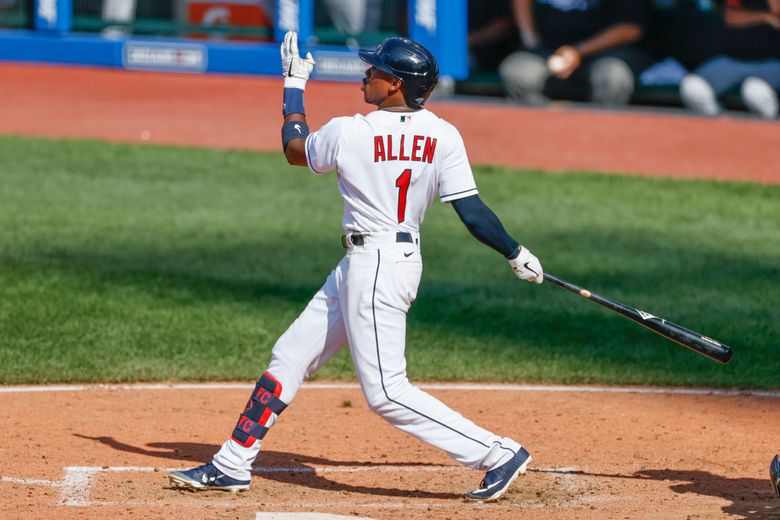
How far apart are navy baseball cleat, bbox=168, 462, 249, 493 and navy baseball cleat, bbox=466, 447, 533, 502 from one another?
35.7 inches

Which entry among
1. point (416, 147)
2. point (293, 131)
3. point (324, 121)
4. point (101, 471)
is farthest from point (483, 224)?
point (324, 121)

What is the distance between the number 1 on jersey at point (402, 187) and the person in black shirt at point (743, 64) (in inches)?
435

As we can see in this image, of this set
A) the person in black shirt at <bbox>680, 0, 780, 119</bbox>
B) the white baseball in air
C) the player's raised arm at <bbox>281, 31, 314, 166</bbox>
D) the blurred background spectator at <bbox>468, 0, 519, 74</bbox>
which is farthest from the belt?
the blurred background spectator at <bbox>468, 0, 519, 74</bbox>

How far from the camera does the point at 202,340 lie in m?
8.01

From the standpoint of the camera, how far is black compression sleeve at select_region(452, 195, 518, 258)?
16.4ft

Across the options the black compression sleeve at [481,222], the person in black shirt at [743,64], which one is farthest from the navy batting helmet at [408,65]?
the person in black shirt at [743,64]

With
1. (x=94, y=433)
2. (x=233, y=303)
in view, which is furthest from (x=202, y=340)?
(x=94, y=433)

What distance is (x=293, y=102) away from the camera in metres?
5.22

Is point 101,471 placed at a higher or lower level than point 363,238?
lower

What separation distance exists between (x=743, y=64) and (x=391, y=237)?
11.5 m

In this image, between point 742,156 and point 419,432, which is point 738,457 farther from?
point 742,156

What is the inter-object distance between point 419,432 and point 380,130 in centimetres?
112

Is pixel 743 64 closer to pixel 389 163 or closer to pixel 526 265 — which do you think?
pixel 526 265

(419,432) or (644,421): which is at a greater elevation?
(419,432)
